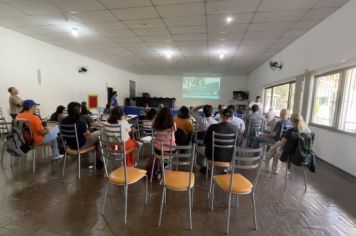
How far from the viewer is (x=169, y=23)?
14.1 ft

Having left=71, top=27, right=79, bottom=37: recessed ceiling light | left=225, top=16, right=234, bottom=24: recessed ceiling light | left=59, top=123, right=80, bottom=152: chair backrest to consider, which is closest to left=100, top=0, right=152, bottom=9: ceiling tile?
left=225, top=16, right=234, bottom=24: recessed ceiling light

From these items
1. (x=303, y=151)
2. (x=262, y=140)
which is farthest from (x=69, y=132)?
(x=262, y=140)

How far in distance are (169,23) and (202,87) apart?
28.2 feet

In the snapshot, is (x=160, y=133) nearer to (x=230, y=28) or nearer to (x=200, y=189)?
(x=200, y=189)

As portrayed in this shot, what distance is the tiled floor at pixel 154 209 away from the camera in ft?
6.37

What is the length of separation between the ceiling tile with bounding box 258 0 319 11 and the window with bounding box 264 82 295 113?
2899 mm

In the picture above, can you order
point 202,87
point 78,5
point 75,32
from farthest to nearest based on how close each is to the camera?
1. point 202,87
2. point 75,32
3. point 78,5

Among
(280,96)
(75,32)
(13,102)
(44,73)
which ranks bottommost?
(13,102)

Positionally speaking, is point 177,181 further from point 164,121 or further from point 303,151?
point 303,151

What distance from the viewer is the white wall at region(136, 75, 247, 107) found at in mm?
12273

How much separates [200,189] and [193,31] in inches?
152

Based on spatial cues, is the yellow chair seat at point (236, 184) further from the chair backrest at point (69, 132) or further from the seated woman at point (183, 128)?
the chair backrest at point (69, 132)

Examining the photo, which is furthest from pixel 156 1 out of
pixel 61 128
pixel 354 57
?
pixel 354 57

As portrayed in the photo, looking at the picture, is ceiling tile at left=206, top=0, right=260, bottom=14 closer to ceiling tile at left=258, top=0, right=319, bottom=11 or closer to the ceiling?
the ceiling
